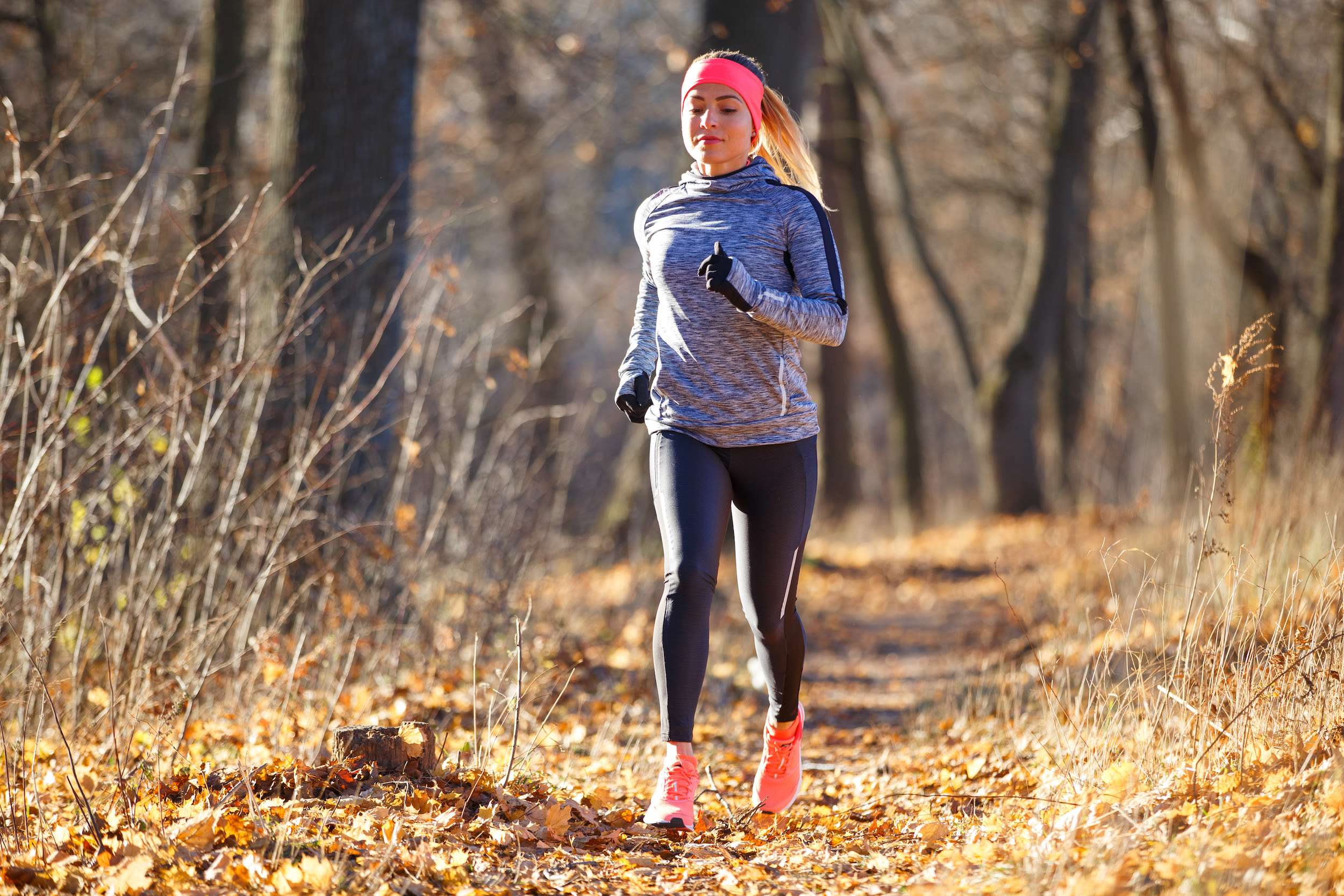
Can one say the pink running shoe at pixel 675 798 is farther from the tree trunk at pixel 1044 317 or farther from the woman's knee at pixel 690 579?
the tree trunk at pixel 1044 317

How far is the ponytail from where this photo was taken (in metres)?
3.57

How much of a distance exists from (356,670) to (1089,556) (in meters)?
5.09

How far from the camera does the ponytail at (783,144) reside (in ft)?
11.7

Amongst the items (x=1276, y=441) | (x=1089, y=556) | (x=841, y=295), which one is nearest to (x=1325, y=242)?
(x=1276, y=441)

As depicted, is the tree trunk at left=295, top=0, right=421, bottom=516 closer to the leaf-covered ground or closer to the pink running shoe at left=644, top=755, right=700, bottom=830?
the leaf-covered ground

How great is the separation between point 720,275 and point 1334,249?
8535mm

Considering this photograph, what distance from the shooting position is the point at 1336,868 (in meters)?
2.44

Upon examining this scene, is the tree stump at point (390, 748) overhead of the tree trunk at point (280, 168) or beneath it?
beneath

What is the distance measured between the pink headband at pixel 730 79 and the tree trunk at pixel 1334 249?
7.52 meters

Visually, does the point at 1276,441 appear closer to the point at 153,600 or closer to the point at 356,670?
the point at 356,670

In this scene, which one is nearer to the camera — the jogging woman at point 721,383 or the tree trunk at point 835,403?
the jogging woman at point 721,383

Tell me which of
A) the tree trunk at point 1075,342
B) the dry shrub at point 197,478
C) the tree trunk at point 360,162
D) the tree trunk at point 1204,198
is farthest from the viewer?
the tree trunk at point 1075,342

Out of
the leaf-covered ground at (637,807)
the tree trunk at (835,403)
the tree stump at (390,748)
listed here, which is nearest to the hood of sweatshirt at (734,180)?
the leaf-covered ground at (637,807)

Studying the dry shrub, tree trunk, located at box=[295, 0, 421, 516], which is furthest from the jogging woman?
tree trunk, located at box=[295, 0, 421, 516]
